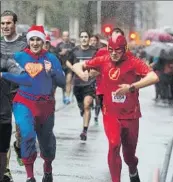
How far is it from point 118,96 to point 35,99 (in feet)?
2.78

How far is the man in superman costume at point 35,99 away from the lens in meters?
7.79

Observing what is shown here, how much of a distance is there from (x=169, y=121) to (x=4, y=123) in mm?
8950

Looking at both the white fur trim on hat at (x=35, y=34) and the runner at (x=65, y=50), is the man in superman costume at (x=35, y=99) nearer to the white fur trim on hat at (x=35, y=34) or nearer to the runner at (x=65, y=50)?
the white fur trim on hat at (x=35, y=34)

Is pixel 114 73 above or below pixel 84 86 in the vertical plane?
above

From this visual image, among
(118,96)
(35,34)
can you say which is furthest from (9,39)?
(118,96)

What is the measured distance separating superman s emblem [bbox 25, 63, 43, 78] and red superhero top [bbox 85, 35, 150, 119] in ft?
1.57

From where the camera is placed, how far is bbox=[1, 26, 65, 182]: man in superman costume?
779 centimetres

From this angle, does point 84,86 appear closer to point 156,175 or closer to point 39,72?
point 156,175

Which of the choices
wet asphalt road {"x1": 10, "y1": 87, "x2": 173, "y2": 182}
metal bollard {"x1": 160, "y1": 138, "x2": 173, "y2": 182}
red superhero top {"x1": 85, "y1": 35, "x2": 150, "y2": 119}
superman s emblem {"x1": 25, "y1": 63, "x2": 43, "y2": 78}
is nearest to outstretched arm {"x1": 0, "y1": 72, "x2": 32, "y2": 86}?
superman s emblem {"x1": 25, "y1": 63, "x2": 43, "y2": 78}

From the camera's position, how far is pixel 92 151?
36.1ft

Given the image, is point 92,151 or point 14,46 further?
point 92,151

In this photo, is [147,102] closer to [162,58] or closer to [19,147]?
[162,58]

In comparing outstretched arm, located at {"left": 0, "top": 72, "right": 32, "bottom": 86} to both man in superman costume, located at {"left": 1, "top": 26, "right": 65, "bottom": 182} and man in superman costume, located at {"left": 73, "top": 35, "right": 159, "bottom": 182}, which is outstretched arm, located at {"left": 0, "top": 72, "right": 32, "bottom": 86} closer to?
man in superman costume, located at {"left": 1, "top": 26, "right": 65, "bottom": 182}

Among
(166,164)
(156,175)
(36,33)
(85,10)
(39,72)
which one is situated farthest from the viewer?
(85,10)
